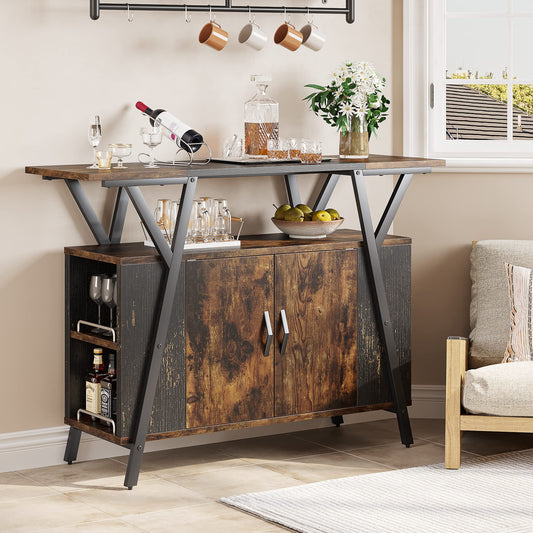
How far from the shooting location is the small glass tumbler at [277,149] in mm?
3973

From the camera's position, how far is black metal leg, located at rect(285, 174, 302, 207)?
4309mm

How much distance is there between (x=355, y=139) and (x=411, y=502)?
1.49 metres

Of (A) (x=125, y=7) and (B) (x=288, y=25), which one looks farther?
(B) (x=288, y=25)

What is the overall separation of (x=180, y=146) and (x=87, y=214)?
427 millimetres

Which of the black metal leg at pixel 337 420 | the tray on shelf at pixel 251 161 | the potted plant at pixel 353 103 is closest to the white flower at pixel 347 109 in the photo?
the potted plant at pixel 353 103

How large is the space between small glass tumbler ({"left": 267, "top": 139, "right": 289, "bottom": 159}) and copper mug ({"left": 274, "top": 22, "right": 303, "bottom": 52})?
412 millimetres

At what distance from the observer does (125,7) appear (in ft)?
12.5

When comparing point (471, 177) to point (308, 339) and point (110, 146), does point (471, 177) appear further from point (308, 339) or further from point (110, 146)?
point (110, 146)

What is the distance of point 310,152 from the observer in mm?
3979

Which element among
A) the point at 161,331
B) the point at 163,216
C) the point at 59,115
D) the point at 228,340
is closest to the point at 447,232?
the point at 228,340

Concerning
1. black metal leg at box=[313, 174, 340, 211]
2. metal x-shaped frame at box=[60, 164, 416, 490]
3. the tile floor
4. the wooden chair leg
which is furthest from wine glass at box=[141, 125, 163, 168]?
the wooden chair leg

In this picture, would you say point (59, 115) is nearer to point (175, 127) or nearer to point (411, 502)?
point (175, 127)

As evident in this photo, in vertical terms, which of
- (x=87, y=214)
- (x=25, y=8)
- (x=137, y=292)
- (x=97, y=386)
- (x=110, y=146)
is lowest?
(x=97, y=386)

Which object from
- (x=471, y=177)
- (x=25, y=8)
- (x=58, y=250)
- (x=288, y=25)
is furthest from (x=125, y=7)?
(x=471, y=177)
